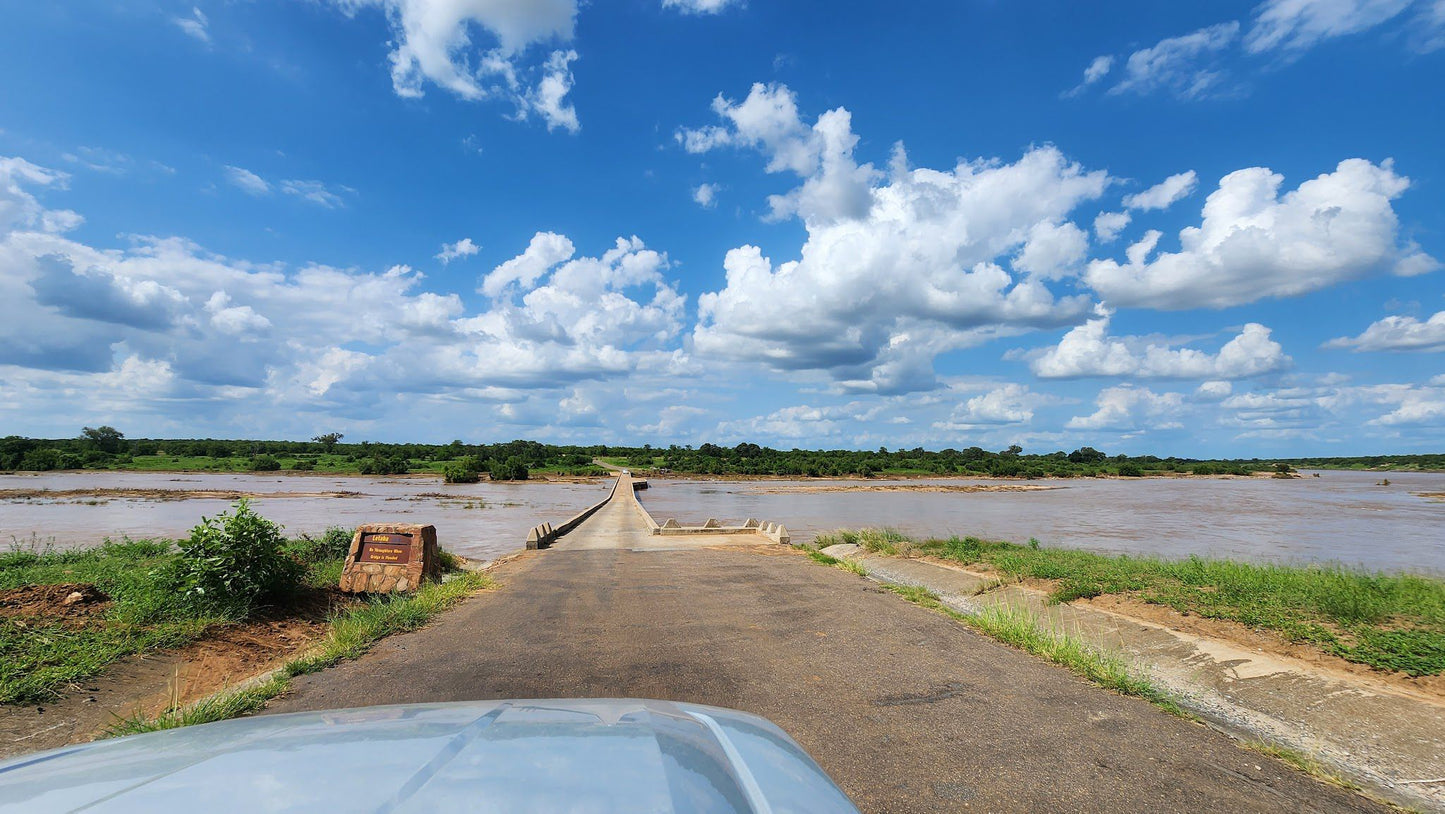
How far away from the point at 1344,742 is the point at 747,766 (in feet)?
17.0

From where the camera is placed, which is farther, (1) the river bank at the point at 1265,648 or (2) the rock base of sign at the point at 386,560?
(2) the rock base of sign at the point at 386,560

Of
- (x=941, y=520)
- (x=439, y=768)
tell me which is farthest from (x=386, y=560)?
(x=941, y=520)

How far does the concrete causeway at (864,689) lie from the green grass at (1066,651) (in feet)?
0.58

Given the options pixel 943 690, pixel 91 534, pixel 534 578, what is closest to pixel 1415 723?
pixel 943 690

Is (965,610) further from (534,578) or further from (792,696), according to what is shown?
(534,578)

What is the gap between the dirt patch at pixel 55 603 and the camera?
239 inches

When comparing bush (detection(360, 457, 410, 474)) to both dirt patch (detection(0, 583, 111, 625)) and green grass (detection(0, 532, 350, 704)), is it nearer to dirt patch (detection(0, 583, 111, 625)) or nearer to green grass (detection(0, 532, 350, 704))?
green grass (detection(0, 532, 350, 704))

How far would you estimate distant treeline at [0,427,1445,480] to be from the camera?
85.0 m

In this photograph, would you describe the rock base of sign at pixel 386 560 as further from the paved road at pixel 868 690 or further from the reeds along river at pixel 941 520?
the reeds along river at pixel 941 520

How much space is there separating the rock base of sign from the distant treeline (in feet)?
221

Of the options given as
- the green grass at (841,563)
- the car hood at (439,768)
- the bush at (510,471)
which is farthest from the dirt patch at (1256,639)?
the bush at (510,471)

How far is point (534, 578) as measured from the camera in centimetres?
1170

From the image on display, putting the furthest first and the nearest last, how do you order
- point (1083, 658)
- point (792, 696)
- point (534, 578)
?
point (534, 578) < point (1083, 658) < point (792, 696)

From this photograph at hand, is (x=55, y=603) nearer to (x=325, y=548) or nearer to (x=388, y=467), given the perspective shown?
(x=325, y=548)
